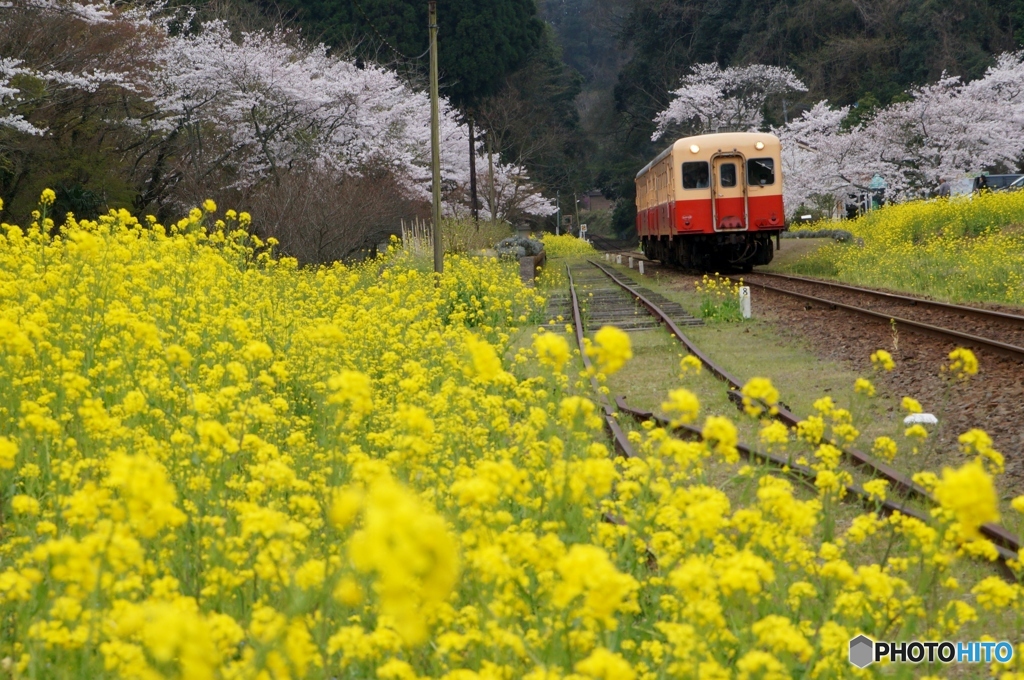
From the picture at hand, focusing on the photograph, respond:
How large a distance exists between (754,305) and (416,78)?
92.2 feet

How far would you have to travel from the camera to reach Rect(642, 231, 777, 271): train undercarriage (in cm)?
1992

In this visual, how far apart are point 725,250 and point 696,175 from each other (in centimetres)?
191

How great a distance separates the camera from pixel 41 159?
17750mm

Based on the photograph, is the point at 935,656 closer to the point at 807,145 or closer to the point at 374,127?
the point at 374,127

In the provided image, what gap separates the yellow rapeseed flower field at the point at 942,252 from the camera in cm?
1371

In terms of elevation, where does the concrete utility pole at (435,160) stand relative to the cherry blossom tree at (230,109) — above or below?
below

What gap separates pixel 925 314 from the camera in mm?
11508

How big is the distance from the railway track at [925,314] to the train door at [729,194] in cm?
239

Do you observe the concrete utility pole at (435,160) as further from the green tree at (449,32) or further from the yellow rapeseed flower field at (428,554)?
the green tree at (449,32)

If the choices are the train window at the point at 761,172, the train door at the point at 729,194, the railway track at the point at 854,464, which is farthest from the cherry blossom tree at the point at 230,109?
the railway track at the point at 854,464

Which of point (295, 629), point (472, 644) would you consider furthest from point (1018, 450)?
point (295, 629)

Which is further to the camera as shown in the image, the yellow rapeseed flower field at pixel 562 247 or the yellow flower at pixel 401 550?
the yellow rapeseed flower field at pixel 562 247

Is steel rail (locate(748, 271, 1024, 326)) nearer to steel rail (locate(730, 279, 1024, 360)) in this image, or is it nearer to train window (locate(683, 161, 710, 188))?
steel rail (locate(730, 279, 1024, 360))

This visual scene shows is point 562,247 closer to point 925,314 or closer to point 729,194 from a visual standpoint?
point 729,194
